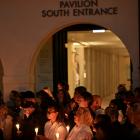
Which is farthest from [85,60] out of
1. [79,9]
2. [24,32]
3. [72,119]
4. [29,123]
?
[29,123]

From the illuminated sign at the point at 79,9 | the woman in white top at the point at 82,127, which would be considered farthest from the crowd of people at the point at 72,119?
the illuminated sign at the point at 79,9

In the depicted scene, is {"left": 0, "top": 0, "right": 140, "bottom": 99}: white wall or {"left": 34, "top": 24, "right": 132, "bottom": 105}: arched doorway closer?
{"left": 0, "top": 0, "right": 140, "bottom": 99}: white wall

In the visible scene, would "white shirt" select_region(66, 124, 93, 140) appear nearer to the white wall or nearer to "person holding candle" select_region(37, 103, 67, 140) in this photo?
"person holding candle" select_region(37, 103, 67, 140)

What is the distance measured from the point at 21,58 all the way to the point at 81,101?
5.45m

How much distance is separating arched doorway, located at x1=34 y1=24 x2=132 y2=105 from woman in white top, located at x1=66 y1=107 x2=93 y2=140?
32.6ft

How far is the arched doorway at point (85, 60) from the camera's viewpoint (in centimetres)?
1831

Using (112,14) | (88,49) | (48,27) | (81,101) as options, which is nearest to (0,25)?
(48,27)

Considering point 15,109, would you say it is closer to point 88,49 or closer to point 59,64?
point 59,64

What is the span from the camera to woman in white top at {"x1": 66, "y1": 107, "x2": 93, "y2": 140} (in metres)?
7.87

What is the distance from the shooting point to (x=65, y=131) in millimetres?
8555

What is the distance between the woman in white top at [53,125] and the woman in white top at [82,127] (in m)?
0.52

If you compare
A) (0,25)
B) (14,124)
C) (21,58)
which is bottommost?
(14,124)

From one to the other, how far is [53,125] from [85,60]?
19.1 metres

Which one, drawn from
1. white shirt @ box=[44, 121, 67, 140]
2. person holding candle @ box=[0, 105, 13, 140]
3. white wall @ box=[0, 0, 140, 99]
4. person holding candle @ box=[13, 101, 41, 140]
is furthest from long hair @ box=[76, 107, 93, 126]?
white wall @ box=[0, 0, 140, 99]
